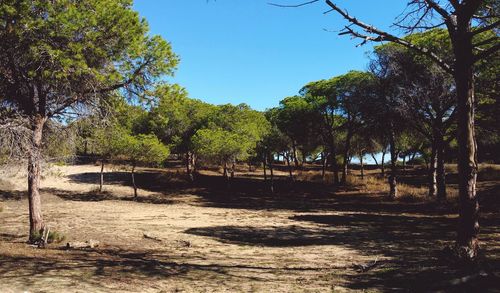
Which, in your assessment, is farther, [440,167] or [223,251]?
[440,167]

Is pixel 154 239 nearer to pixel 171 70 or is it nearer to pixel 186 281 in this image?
pixel 171 70

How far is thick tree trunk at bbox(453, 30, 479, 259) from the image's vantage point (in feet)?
25.7

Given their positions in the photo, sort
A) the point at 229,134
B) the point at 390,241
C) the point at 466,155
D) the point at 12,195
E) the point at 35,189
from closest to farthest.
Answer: the point at 466,155, the point at 35,189, the point at 390,241, the point at 12,195, the point at 229,134

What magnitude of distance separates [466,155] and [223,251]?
7.59m

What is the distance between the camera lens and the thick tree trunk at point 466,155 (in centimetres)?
785

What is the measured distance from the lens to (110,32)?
13.4 metres

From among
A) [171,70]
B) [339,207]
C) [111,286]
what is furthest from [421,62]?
[111,286]

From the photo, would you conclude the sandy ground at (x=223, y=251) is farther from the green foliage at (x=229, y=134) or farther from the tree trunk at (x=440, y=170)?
the green foliage at (x=229, y=134)

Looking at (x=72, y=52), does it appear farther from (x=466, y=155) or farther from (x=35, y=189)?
(x=466, y=155)

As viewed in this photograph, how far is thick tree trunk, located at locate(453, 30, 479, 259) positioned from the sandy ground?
3.36 feet

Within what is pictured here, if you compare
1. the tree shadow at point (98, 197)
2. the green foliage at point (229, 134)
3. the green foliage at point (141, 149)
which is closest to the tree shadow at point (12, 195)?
the tree shadow at point (98, 197)

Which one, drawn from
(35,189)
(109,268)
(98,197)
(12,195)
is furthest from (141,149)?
(109,268)

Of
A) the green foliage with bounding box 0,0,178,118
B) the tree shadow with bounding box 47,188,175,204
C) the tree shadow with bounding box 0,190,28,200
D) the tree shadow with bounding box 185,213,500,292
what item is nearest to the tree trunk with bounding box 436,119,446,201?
the tree shadow with bounding box 185,213,500,292

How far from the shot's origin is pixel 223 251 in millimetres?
12664
